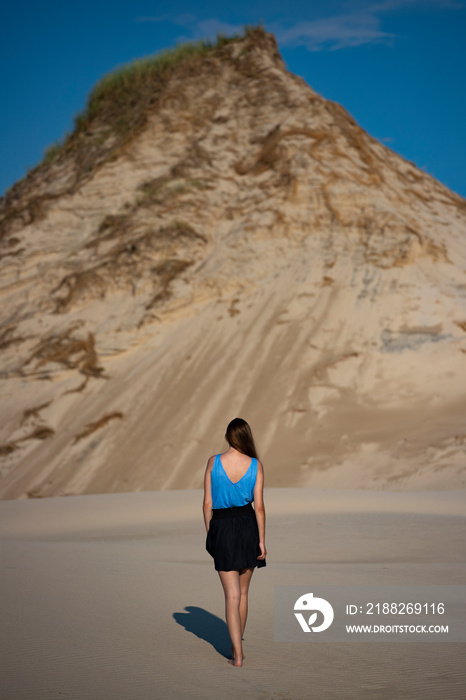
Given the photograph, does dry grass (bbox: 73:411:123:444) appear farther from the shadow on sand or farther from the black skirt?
the black skirt

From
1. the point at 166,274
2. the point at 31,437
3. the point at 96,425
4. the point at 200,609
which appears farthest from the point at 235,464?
the point at 166,274

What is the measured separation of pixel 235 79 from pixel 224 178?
16.6 feet

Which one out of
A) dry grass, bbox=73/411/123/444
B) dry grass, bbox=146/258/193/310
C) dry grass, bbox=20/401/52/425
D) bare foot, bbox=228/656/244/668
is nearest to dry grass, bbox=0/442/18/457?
dry grass, bbox=20/401/52/425

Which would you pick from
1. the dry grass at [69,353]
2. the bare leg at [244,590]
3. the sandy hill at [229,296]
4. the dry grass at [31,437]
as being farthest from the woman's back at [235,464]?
the dry grass at [69,353]

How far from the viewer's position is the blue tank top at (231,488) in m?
3.51

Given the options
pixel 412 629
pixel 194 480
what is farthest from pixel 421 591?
pixel 194 480

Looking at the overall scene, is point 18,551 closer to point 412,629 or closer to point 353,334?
point 412,629

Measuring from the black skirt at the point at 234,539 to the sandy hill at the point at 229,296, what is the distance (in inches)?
298

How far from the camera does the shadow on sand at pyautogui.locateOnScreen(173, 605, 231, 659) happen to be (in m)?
3.60

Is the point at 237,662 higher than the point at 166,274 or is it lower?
lower

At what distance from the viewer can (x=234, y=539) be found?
11.3ft

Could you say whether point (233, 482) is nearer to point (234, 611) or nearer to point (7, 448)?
point (234, 611)

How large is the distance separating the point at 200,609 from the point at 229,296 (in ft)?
43.4

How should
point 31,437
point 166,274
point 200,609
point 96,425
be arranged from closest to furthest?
point 200,609 < point 96,425 < point 31,437 < point 166,274
